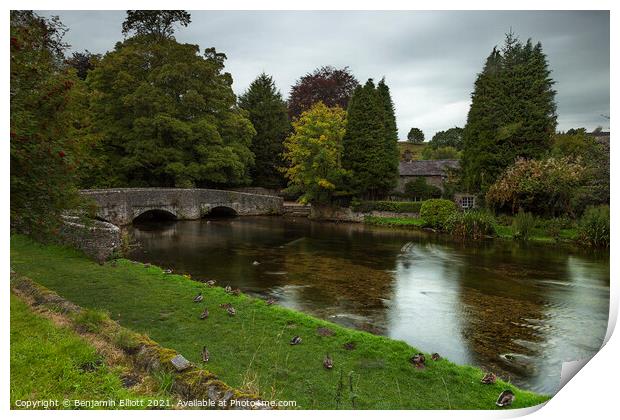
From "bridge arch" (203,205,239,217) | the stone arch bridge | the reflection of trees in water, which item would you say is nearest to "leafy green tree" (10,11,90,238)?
the reflection of trees in water

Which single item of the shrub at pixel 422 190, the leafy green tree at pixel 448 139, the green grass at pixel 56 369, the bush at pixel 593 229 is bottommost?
the green grass at pixel 56 369

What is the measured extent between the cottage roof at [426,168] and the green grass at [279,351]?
29564 millimetres

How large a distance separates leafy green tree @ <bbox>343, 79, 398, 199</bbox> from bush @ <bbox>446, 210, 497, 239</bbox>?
26.0 feet

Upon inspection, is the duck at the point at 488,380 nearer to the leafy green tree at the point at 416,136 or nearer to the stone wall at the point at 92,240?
the stone wall at the point at 92,240

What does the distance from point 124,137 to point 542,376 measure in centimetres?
2931

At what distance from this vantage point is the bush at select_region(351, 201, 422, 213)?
3023 centimetres

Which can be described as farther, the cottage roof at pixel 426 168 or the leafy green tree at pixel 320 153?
the cottage roof at pixel 426 168

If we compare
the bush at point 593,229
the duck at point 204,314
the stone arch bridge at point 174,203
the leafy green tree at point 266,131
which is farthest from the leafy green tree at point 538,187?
the leafy green tree at point 266,131

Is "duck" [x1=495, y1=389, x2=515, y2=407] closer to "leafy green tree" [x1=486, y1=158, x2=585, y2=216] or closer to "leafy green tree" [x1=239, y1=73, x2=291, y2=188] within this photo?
"leafy green tree" [x1=486, y1=158, x2=585, y2=216]

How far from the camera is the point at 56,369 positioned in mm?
5199

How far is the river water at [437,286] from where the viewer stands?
838 centimetres

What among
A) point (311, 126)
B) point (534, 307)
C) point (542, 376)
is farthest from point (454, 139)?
point (542, 376)

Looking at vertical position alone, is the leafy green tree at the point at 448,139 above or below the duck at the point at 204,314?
above

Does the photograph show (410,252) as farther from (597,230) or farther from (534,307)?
(534,307)
